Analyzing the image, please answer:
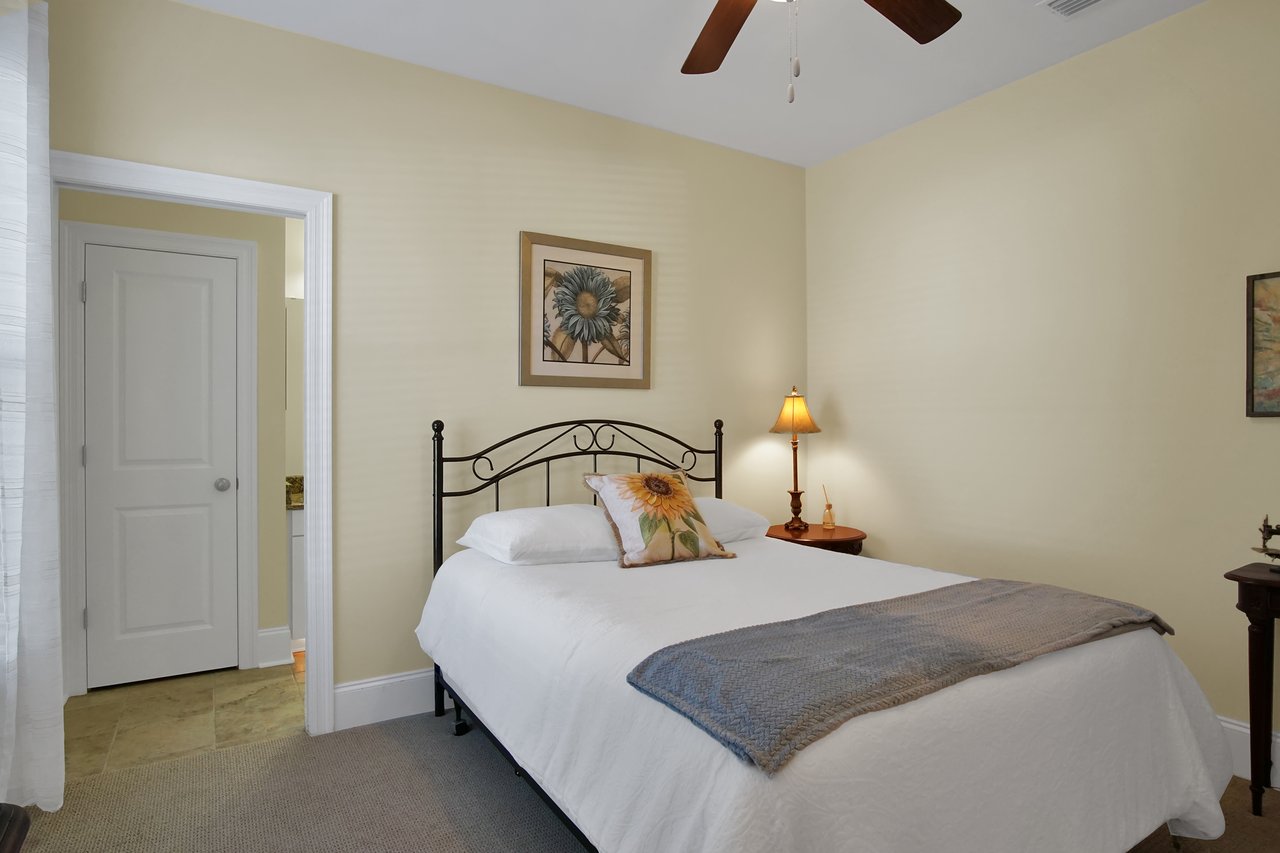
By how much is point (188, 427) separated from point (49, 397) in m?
1.48

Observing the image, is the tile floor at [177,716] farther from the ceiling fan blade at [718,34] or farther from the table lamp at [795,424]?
the ceiling fan blade at [718,34]

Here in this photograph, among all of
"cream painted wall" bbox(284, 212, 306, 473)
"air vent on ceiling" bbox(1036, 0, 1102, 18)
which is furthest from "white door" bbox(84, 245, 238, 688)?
"air vent on ceiling" bbox(1036, 0, 1102, 18)

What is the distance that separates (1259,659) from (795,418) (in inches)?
81.4

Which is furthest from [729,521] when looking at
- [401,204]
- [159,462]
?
[159,462]

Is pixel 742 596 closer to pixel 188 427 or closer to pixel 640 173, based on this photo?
pixel 640 173

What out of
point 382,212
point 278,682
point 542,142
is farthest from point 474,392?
point 278,682

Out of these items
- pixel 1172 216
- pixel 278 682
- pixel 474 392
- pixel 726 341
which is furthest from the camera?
pixel 726 341

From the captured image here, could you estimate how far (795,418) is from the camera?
3.84 m

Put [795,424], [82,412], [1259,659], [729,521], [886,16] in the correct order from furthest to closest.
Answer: [795,424] < [82,412] < [729,521] < [1259,659] < [886,16]

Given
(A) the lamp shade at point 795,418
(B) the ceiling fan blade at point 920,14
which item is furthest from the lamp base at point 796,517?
(B) the ceiling fan blade at point 920,14

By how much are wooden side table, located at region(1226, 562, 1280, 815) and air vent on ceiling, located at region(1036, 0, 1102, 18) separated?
1983mm

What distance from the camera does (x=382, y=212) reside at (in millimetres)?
2949

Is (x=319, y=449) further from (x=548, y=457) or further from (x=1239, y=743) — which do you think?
(x=1239, y=743)

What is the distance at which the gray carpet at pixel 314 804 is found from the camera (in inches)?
82.5
